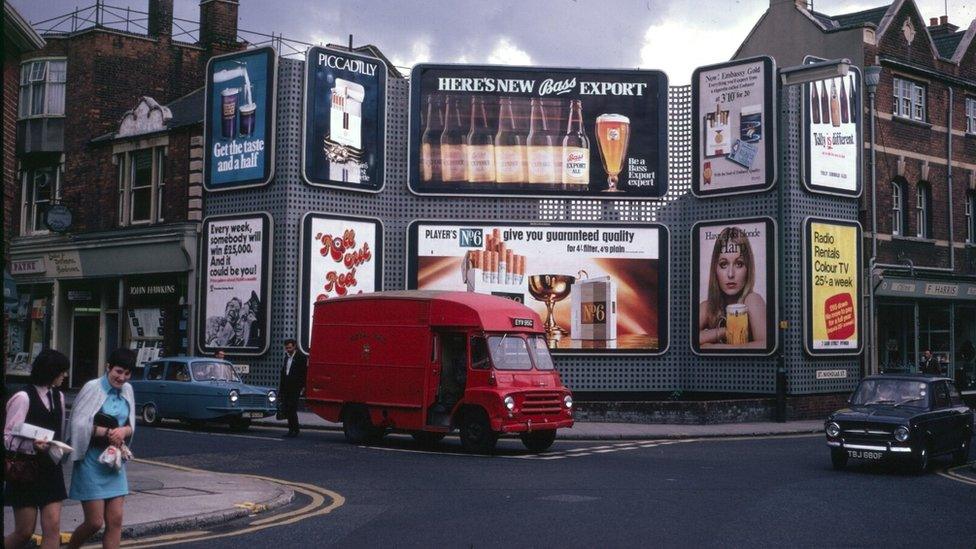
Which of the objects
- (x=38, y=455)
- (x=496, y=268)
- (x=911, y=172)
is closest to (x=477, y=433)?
(x=38, y=455)

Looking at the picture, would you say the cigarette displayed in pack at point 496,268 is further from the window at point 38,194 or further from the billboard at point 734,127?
the window at point 38,194

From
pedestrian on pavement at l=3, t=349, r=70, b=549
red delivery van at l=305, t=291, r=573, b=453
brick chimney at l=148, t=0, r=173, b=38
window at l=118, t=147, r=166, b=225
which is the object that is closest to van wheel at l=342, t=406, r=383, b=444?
red delivery van at l=305, t=291, r=573, b=453

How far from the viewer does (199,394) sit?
2167 cm

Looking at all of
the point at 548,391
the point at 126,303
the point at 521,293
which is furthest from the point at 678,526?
the point at 126,303

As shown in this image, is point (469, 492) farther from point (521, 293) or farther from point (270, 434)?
point (521, 293)

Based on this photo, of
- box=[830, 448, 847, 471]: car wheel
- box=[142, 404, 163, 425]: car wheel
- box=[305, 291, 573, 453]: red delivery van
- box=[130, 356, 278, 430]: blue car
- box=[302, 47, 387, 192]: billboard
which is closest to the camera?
box=[830, 448, 847, 471]: car wheel

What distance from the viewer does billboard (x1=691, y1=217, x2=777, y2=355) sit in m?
27.9

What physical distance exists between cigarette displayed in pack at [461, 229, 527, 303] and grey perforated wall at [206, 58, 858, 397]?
87 cm

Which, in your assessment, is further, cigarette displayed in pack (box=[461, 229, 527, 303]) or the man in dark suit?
cigarette displayed in pack (box=[461, 229, 527, 303])

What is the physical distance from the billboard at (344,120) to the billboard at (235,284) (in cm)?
222

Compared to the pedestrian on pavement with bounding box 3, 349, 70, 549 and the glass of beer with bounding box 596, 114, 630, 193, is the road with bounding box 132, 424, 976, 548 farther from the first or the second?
the glass of beer with bounding box 596, 114, 630, 193

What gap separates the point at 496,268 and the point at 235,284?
719 centimetres

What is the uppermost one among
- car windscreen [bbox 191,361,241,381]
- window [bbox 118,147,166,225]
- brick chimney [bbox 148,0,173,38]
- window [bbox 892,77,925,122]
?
brick chimney [bbox 148,0,173,38]

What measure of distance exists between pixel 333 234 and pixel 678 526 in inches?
748
